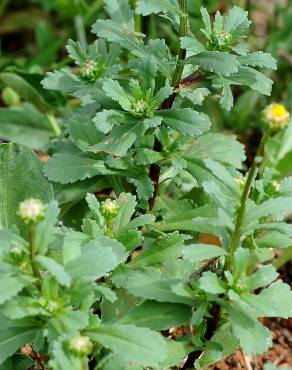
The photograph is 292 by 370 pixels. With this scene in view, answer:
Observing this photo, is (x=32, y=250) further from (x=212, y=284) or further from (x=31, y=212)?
(x=212, y=284)

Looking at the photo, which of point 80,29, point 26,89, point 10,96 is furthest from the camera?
point 80,29

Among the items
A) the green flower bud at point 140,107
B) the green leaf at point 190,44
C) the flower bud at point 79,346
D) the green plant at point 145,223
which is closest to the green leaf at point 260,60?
the green plant at point 145,223

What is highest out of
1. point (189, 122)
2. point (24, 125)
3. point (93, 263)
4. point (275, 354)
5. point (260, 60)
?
point (260, 60)

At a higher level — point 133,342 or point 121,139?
point 121,139

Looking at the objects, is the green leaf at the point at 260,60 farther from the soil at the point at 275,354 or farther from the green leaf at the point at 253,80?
the soil at the point at 275,354

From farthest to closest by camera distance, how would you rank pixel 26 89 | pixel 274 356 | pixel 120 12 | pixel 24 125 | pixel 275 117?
pixel 24 125
pixel 26 89
pixel 274 356
pixel 120 12
pixel 275 117

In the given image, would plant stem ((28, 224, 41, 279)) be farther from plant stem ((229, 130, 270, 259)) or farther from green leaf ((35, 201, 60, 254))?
plant stem ((229, 130, 270, 259))

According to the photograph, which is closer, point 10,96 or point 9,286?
point 9,286

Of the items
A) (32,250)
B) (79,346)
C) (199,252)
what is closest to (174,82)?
(199,252)
